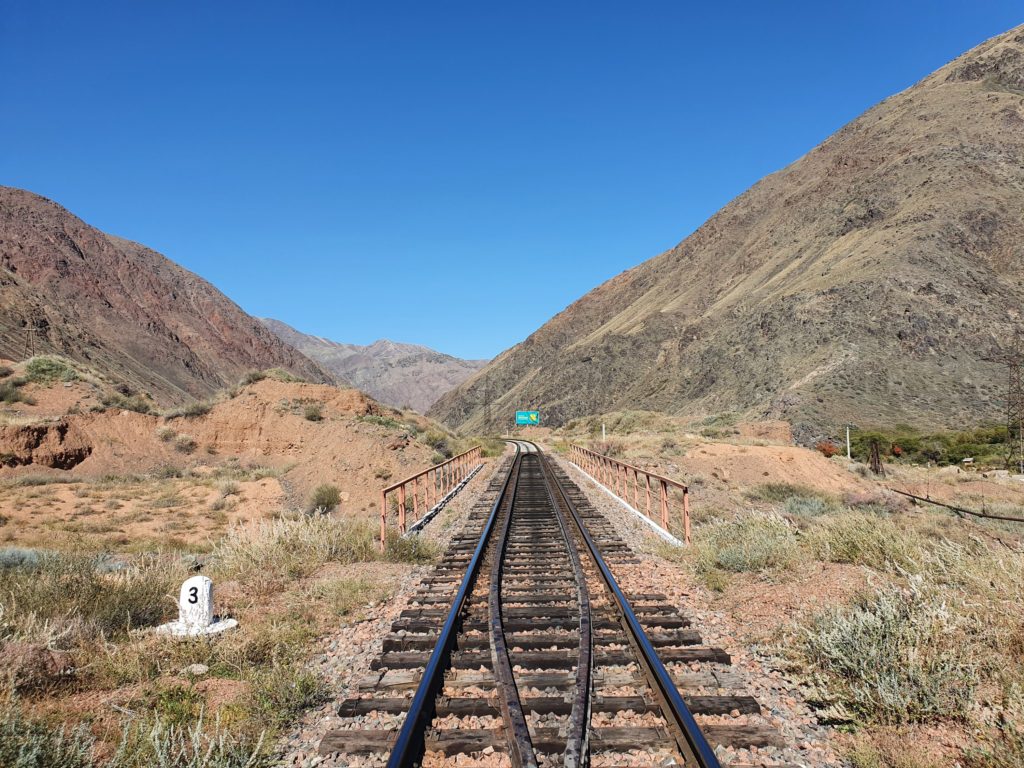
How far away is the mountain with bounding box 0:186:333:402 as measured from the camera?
5691cm

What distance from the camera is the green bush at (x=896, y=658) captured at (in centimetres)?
436

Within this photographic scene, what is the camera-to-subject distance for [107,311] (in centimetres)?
7656

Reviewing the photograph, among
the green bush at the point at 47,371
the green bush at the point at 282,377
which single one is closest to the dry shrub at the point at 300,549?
the green bush at the point at 282,377

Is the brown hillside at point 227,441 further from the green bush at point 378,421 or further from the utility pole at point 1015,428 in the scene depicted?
the utility pole at point 1015,428

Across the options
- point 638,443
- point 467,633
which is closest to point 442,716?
point 467,633

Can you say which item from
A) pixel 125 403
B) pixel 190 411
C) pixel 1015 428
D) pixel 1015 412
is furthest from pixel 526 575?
pixel 1015 412

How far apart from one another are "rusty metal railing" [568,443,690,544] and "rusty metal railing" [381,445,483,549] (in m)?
4.92

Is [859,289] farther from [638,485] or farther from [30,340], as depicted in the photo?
[30,340]

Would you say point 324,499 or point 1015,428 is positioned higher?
point 1015,428

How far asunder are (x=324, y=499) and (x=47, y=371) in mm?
21029

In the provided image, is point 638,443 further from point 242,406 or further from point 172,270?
point 172,270

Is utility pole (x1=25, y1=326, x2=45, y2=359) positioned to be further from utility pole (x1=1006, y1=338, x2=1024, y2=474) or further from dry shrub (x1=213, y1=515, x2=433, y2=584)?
utility pole (x1=1006, y1=338, x2=1024, y2=474)

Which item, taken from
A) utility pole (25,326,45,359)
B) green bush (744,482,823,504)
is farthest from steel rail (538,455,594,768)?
utility pole (25,326,45,359)

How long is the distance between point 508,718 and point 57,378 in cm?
3549
